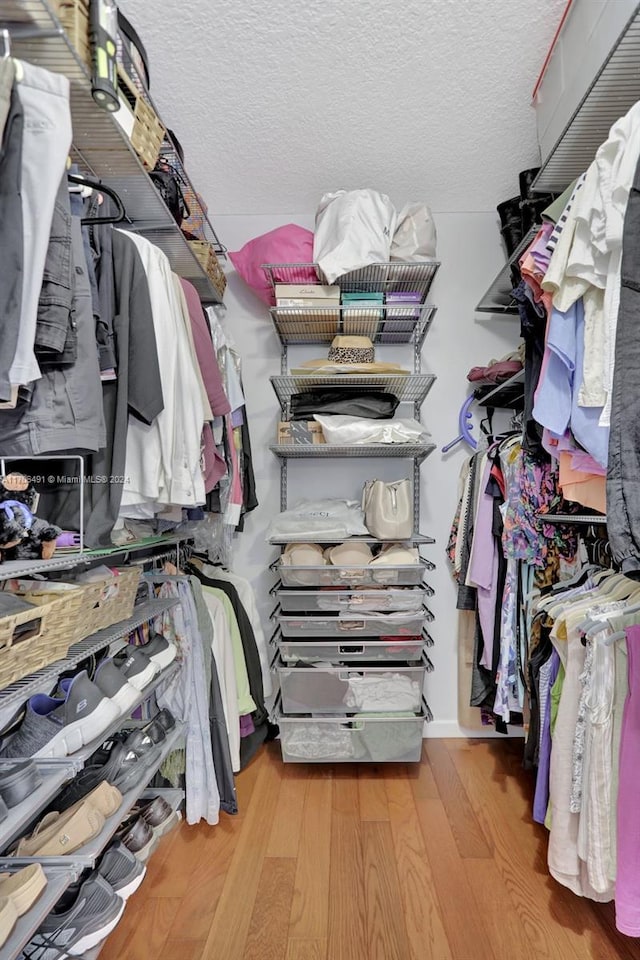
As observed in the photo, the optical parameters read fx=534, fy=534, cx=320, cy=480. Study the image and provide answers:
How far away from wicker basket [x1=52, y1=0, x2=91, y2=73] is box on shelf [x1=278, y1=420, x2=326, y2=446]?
139 centimetres

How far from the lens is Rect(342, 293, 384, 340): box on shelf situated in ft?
7.10

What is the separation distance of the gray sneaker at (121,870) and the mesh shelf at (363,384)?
1.60 m

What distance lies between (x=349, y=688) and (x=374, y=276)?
5.48 ft

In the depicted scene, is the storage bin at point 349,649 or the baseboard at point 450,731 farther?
the baseboard at point 450,731

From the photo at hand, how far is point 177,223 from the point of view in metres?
1.72

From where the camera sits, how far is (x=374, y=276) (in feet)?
7.22

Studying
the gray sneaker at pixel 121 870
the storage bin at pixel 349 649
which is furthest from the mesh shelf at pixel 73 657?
the storage bin at pixel 349 649

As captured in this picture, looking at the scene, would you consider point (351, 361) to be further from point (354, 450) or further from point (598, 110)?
point (598, 110)

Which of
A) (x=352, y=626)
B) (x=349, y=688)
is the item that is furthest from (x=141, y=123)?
(x=349, y=688)

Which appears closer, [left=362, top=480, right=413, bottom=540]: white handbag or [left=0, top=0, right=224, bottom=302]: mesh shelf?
[left=0, top=0, right=224, bottom=302]: mesh shelf

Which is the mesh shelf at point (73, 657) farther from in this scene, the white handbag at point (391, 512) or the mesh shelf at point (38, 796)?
the white handbag at point (391, 512)

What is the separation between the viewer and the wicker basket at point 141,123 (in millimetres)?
1197

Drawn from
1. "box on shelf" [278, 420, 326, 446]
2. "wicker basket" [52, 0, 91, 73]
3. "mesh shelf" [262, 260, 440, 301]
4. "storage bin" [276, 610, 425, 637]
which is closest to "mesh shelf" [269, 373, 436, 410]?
"box on shelf" [278, 420, 326, 446]

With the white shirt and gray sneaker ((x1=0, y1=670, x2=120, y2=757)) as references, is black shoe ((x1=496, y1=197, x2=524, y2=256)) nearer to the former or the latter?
the white shirt
